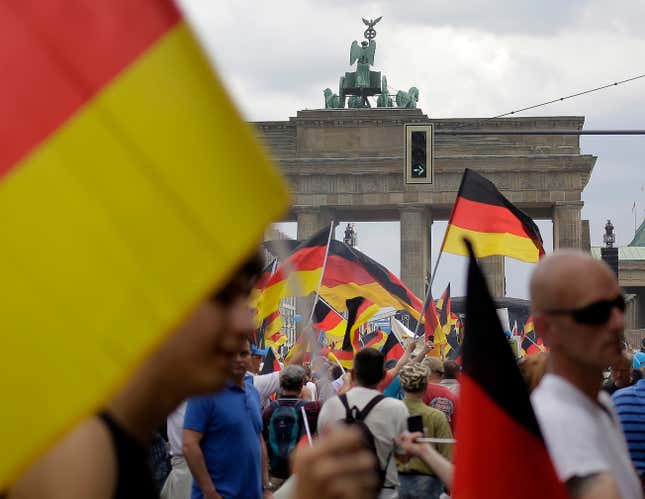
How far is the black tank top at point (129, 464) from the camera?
72.0 inches

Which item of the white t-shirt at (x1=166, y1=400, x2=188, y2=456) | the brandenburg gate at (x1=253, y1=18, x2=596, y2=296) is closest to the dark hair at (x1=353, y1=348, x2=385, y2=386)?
the white t-shirt at (x1=166, y1=400, x2=188, y2=456)

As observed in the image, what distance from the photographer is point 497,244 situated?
9.70 m

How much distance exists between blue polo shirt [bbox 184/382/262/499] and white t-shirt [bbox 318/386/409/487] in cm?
45

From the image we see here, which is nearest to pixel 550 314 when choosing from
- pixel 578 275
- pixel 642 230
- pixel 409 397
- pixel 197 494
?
pixel 578 275

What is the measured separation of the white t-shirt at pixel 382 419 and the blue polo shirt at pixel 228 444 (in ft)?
1.49

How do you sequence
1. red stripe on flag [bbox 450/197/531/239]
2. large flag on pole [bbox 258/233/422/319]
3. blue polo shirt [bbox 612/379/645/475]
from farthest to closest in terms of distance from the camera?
large flag on pole [bbox 258/233/422/319]
red stripe on flag [bbox 450/197/531/239]
blue polo shirt [bbox 612/379/645/475]

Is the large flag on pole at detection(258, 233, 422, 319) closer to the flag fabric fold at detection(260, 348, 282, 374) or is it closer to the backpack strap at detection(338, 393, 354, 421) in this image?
the flag fabric fold at detection(260, 348, 282, 374)

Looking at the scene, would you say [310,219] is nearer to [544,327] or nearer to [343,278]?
[343,278]

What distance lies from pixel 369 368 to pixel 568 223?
52.1 m

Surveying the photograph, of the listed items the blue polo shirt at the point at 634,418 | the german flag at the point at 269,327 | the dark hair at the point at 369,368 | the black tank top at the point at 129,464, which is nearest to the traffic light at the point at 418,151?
the german flag at the point at 269,327

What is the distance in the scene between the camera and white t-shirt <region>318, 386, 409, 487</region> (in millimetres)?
6211

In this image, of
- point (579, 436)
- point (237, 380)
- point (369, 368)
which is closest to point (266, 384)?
point (369, 368)

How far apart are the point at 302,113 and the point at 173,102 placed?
56.3m

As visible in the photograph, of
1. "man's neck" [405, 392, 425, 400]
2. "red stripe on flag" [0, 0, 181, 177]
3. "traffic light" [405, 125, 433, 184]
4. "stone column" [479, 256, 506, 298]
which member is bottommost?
"man's neck" [405, 392, 425, 400]
